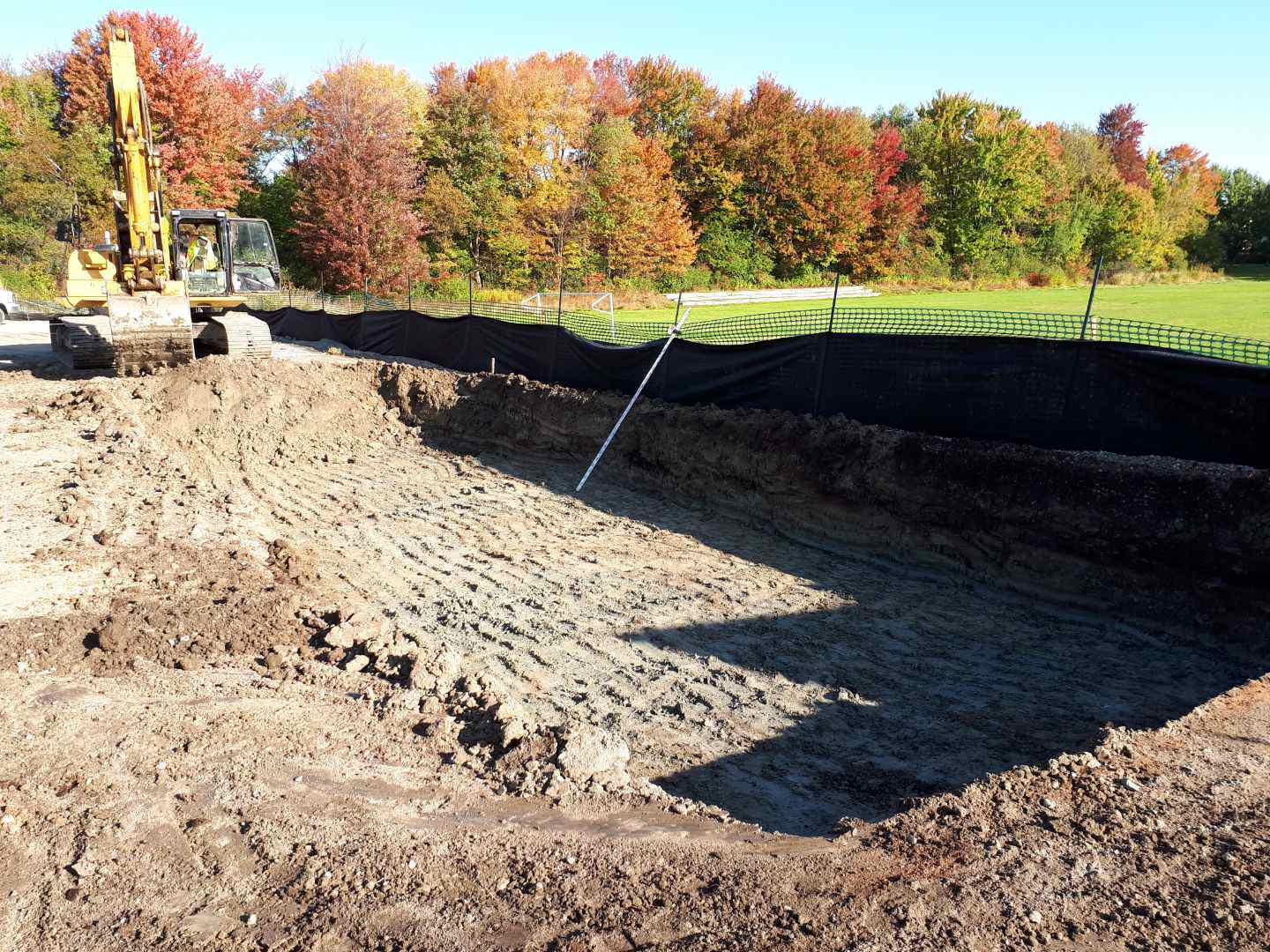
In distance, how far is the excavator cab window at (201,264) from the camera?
1584 centimetres

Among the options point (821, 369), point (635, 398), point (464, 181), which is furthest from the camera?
point (464, 181)

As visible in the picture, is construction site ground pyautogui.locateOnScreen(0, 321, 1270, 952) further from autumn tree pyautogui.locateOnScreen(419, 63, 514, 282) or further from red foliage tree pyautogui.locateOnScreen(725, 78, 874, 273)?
Answer: red foliage tree pyautogui.locateOnScreen(725, 78, 874, 273)

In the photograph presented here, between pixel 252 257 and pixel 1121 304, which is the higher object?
pixel 252 257

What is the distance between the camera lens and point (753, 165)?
147ft

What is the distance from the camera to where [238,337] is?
49.2ft

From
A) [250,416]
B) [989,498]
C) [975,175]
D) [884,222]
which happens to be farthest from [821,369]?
[975,175]

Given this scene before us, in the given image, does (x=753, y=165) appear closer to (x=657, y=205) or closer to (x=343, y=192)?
(x=657, y=205)

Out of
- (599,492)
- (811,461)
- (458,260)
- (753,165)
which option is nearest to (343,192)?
(458,260)

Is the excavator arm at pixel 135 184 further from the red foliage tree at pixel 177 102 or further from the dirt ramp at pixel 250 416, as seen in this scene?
the red foliage tree at pixel 177 102

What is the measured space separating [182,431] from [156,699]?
833cm

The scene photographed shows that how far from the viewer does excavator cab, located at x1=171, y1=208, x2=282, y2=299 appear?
52.0 feet

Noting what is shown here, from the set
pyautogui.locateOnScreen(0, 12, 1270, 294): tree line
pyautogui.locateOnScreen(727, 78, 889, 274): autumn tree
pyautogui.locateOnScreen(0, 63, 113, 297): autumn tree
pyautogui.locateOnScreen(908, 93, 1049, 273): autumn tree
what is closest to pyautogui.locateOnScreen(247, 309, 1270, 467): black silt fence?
pyautogui.locateOnScreen(0, 12, 1270, 294): tree line

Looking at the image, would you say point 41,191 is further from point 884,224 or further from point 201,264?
point 884,224

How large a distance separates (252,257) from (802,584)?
1365 cm
